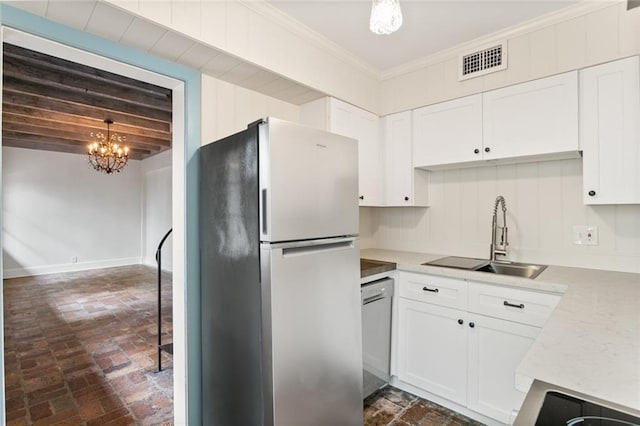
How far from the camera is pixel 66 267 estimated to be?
23.1 feet

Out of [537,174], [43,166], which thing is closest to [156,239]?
[43,166]

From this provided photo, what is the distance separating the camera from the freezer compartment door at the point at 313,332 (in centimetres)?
139

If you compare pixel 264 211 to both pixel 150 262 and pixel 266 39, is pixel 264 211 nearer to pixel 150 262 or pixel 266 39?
pixel 266 39

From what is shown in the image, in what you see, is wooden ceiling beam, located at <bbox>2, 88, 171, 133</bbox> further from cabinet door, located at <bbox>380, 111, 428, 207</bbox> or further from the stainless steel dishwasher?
the stainless steel dishwasher

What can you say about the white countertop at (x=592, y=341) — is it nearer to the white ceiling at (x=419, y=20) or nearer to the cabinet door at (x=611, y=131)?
the cabinet door at (x=611, y=131)

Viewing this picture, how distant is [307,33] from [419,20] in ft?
2.29

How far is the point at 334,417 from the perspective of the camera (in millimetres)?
1654

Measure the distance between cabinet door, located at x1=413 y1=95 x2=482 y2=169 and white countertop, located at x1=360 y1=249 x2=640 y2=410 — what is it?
1017 mm

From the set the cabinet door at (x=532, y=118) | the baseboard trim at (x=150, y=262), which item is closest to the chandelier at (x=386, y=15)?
the cabinet door at (x=532, y=118)

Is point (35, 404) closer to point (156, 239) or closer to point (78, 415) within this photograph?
point (78, 415)

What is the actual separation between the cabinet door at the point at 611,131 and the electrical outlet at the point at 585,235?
1.03ft

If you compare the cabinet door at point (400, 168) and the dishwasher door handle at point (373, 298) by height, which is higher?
the cabinet door at point (400, 168)

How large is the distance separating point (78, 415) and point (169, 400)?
0.54 meters

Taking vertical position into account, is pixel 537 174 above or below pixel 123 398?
above
